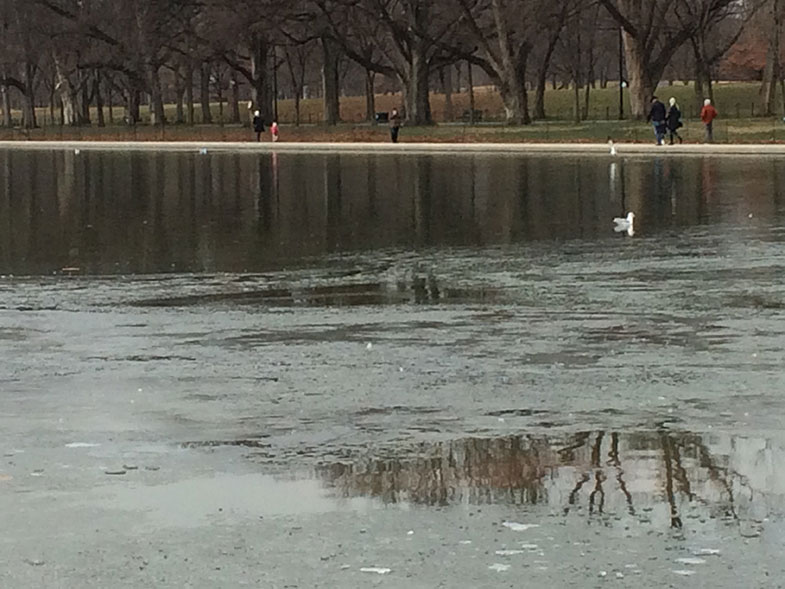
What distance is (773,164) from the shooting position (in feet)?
149

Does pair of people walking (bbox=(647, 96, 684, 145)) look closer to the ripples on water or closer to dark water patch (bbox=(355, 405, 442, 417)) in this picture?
the ripples on water

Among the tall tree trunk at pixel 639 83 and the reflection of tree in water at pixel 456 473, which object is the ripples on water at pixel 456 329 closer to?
the reflection of tree in water at pixel 456 473

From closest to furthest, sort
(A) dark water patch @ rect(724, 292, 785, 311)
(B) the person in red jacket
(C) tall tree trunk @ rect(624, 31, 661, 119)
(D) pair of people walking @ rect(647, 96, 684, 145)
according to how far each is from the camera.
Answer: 1. (A) dark water patch @ rect(724, 292, 785, 311)
2. (D) pair of people walking @ rect(647, 96, 684, 145)
3. (B) the person in red jacket
4. (C) tall tree trunk @ rect(624, 31, 661, 119)

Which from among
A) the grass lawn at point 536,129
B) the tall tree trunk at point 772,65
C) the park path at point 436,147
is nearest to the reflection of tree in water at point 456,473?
the park path at point 436,147

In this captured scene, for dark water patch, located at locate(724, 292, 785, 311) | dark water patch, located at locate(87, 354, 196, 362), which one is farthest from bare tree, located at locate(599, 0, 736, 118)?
dark water patch, located at locate(87, 354, 196, 362)

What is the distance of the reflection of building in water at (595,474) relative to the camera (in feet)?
27.8

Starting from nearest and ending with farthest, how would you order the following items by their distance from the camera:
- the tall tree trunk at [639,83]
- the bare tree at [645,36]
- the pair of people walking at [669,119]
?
the pair of people walking at [669,119] < the bare tree at [645,36] < the tall tree trunk at [639,83]

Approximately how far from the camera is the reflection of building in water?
27.8ft

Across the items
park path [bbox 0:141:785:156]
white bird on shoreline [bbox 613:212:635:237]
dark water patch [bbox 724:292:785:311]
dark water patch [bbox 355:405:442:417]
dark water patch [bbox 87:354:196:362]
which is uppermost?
park path [bbox 0:141:785:156]

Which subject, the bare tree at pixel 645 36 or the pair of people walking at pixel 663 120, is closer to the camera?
the pair of people walking at pixel 663 120

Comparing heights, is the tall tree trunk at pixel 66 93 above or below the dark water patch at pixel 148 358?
above

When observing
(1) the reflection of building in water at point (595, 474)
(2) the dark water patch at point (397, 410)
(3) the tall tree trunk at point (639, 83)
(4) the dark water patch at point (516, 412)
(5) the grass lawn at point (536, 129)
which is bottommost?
(1) the reflection of building in water at point (595, 474)

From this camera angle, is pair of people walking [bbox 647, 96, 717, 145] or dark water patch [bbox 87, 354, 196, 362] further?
pair of people walking [bbox 647, 96, 717, 145]

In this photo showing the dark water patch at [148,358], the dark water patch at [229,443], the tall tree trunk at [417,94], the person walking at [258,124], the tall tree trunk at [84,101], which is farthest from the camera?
the tall tree trunk at [84,101]
